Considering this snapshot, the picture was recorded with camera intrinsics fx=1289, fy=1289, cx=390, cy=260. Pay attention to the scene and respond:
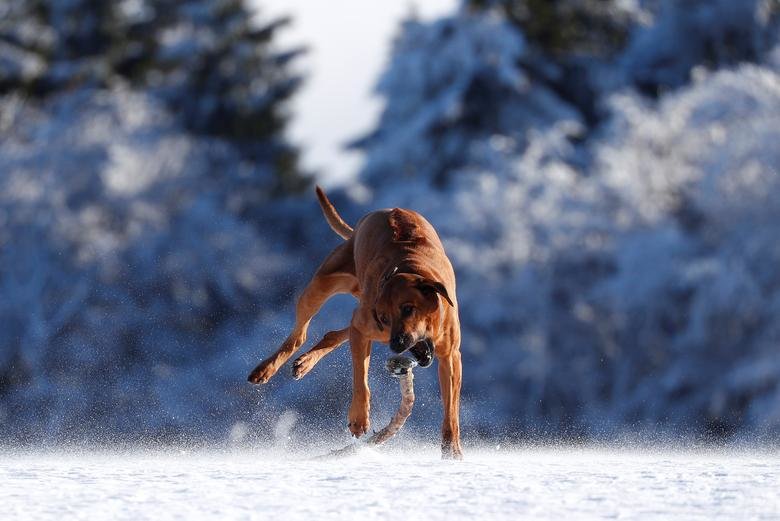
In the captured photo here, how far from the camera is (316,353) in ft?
21.5

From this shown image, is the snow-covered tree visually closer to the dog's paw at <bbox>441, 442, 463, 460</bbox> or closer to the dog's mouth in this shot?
the dog's paw at <bbox>441, 442, 463, 460</bbox>

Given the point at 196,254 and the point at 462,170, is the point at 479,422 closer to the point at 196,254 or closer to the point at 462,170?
the point at 462,170

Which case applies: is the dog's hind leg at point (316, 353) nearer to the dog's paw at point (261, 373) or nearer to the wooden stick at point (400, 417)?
the dog's paw at point (261, 373)

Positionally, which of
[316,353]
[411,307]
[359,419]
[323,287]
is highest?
[323,287]

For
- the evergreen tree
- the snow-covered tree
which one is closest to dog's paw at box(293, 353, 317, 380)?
the snow-covered tree

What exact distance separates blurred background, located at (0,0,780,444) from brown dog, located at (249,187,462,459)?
30.1ft

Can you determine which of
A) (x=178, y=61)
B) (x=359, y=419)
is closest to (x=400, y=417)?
(x=359, y=419)

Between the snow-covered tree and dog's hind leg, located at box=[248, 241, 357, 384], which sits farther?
the snow-covered tree

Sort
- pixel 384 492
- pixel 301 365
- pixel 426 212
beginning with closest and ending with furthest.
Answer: pixel 384 492
pixel 301 365
pixel 426 212

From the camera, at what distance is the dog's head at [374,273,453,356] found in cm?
515

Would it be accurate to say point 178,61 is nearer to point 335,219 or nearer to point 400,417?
point 335,219

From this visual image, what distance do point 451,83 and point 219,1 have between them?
219 inches

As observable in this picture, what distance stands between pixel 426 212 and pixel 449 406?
51.3 ft

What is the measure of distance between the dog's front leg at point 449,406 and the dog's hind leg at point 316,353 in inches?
35.7
